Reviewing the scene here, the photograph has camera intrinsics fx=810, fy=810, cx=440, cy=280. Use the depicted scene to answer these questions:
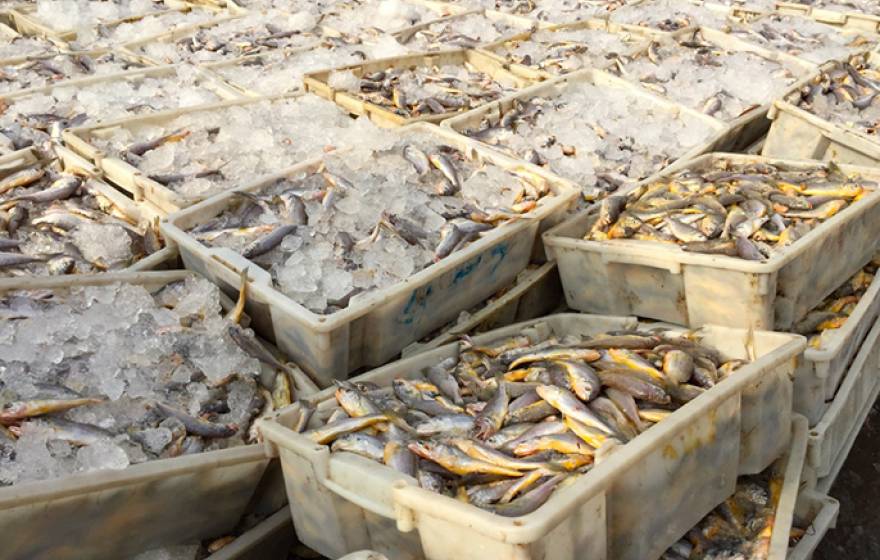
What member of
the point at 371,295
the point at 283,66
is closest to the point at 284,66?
the point at 283,66

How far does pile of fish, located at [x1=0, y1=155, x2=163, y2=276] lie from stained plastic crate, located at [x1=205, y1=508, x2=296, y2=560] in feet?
5.74

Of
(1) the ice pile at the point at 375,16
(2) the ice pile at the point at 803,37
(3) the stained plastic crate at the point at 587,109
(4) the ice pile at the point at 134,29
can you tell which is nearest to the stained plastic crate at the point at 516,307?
(3) the stained plastic crate at the point at 587,109

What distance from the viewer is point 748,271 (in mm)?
3750

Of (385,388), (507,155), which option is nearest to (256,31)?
(507,155)

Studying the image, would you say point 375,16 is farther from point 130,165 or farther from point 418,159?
point 130,165

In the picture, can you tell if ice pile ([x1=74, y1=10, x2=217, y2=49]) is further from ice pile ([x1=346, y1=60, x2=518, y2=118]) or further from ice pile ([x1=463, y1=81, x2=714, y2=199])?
ice pile ([x1=463, y1=81, x2=714, y2=199])

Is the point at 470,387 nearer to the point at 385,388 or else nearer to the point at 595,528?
the point at 385,388

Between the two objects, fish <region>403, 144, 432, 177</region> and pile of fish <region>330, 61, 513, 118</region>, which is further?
pile of fish <region>330, 61, 513, 118</region>

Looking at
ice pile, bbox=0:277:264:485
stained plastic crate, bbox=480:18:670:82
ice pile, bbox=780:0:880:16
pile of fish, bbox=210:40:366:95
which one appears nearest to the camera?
ice pile, bbox=0:277:264:485

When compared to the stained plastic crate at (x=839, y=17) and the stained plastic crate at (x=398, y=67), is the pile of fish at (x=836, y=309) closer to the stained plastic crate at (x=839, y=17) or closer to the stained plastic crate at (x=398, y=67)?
the stained plastic crate at (x=398, y=67)

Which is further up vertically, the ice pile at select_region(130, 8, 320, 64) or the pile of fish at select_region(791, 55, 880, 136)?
the ice pile at select_region(130, 8, 320, 64)

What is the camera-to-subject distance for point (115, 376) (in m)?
A: 3.28

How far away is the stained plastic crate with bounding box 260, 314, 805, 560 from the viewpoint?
2.41 meters

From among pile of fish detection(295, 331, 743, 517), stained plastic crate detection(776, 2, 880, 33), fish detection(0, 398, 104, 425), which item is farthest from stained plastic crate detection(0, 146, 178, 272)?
stained plastic crate detection(776, 2, 880, 33)
